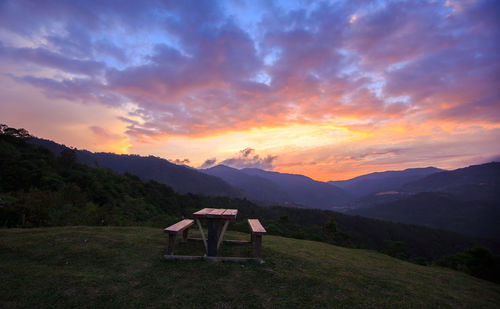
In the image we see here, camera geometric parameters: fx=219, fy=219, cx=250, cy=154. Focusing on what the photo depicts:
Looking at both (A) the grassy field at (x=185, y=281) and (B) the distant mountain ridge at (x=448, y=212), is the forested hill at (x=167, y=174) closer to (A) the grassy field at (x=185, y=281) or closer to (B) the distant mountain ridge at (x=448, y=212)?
(A) the grassy field at (x=185, y=281)

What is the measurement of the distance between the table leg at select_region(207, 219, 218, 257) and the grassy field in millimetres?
333

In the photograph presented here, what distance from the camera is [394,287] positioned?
4746 millimetres

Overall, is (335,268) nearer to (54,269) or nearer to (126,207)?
(54,269)

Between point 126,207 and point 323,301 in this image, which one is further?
point 126,207

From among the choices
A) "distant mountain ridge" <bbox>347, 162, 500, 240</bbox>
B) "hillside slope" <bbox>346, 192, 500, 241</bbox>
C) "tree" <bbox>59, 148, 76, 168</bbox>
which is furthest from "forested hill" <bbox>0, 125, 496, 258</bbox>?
"distant mountain ridge" <bbox>347, 162, 500, 240</bbox>

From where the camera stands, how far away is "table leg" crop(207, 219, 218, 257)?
555 cm

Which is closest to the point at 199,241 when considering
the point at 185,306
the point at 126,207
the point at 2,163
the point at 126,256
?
the point at 126,256

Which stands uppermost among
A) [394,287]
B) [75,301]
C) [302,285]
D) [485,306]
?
[75,301]

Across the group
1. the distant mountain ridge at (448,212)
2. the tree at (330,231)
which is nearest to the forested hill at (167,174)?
the tree at (330,231)

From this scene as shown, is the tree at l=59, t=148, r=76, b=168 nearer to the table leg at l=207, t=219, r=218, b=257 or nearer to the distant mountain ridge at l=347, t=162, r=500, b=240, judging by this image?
the table leg at l=207, t=219, r=218, b=257

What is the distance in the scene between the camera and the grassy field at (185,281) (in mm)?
3629

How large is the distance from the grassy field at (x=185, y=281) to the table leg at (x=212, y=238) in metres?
0.33

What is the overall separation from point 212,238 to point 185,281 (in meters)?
1.37

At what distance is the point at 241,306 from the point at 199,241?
4.15 metres
